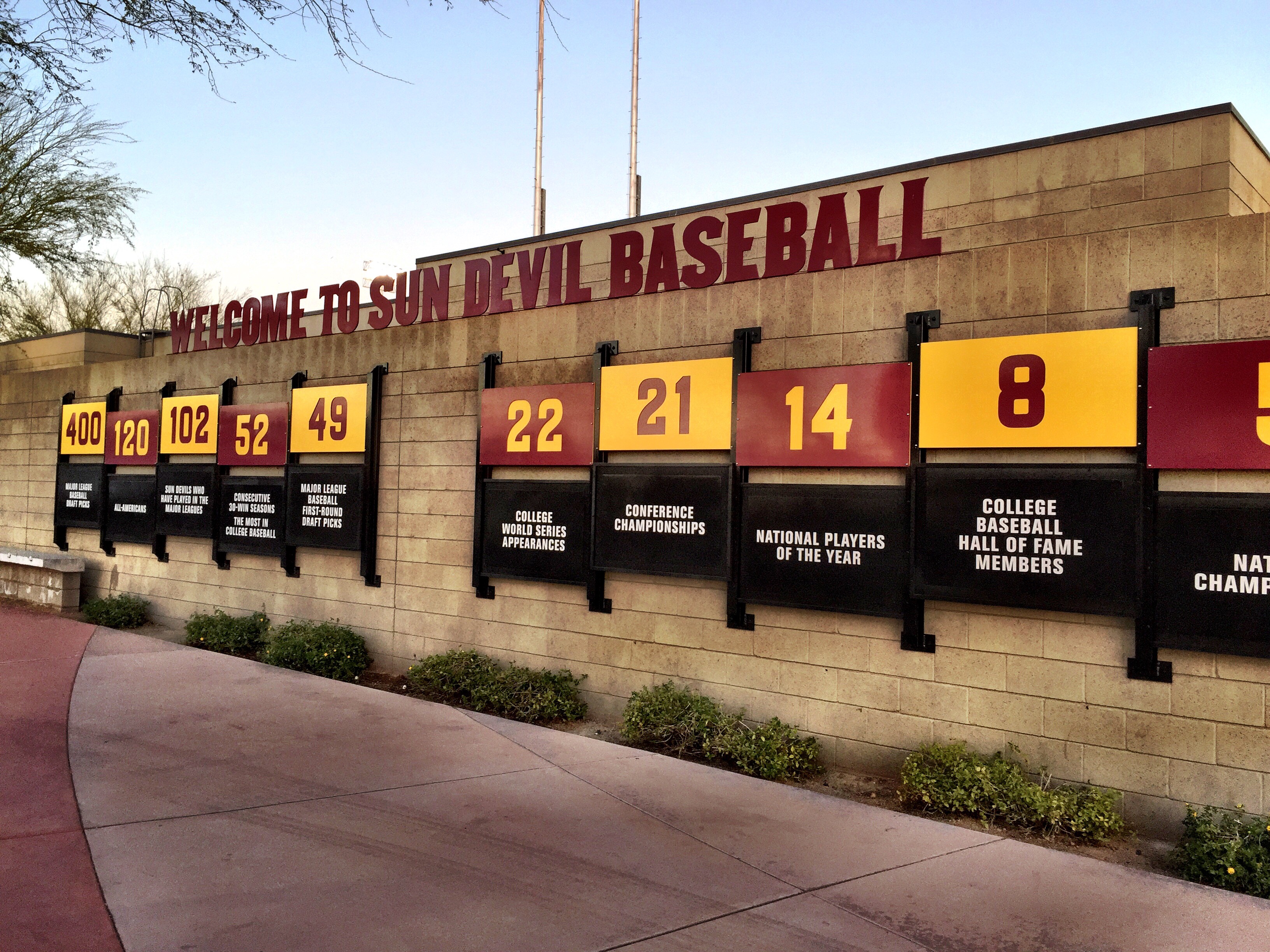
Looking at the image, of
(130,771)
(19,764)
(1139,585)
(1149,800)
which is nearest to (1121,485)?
(1139,585)

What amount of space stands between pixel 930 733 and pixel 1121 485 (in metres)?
2.56

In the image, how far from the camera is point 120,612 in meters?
15.6

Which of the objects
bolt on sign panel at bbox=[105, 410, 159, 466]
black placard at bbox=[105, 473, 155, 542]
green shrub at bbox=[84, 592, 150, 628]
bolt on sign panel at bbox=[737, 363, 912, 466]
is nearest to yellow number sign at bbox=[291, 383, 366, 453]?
bolt on sign panel at bbox=[105, 410, 159, 466]

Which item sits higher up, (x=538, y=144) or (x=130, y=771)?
(x=538, y=144)

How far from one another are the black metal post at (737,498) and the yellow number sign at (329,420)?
5672 mm

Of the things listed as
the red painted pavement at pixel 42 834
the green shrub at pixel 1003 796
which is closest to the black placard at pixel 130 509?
the red painted pavement at pixel 42 834

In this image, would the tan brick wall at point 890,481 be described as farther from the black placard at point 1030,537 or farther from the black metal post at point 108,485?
the black metal post at point 108,485

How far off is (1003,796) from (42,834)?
658cm

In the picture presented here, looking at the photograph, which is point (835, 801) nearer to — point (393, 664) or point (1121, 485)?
point (1121, 485)

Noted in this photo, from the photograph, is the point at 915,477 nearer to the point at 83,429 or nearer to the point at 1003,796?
the point at 1003,796

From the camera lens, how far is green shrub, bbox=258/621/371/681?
39.6 ft

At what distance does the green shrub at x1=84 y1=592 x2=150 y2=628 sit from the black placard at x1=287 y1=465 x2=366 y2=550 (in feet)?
13.3

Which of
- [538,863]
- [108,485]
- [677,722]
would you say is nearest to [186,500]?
[108,485]

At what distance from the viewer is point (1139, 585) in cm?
718
